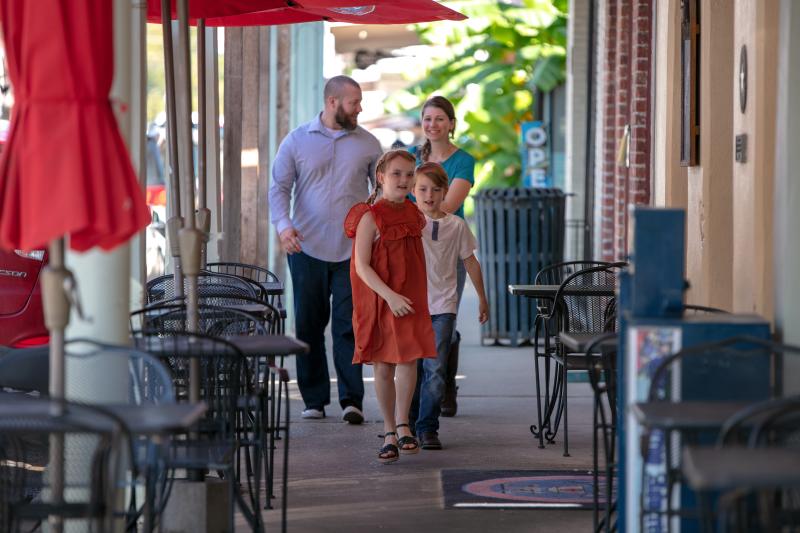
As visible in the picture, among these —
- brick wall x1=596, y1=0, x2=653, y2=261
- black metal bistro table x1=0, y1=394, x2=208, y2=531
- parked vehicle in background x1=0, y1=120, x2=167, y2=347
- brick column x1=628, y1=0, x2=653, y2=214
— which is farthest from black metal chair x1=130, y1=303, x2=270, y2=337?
brick column x1=628, y1=0, x2=653, y2=214

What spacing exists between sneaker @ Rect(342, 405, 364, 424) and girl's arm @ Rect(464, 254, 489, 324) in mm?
1307

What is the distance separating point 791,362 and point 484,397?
5040 mm

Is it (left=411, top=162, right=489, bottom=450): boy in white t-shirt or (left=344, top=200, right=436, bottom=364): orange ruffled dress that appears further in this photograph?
(left=411, top=162, right=489, bottom=450): boy in white t-shirt

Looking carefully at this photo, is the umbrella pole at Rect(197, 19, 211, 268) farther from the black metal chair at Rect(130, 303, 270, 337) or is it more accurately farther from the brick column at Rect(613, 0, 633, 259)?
the brick column at Rect(613, 0, 633, 259)

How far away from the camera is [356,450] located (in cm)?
805

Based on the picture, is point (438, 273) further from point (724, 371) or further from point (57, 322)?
point (57, 322)

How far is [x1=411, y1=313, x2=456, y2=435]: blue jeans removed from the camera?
319 inches

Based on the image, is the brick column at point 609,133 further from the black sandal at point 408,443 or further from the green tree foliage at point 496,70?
the green tree foliage at point 496,70

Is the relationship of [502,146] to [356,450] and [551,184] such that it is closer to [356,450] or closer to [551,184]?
[551,184]

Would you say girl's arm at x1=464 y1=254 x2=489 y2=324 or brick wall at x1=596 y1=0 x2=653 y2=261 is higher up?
brick wall at x1=596 y1=0 x2=653 y2=261

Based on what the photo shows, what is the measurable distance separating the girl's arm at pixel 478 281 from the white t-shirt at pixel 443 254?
0.17ft

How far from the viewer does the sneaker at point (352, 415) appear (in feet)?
29.4

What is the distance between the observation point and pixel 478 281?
794 cm

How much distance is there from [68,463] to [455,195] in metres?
4.14
